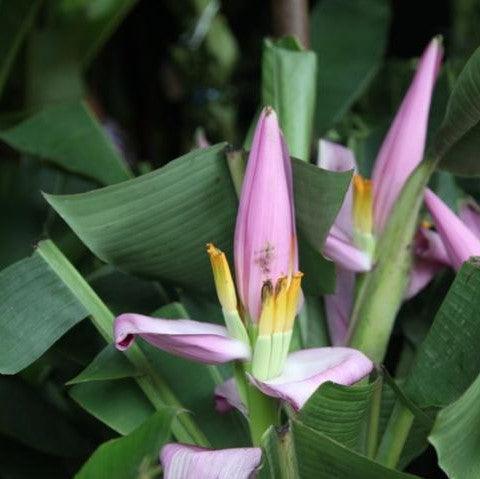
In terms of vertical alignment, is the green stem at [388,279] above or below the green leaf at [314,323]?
above

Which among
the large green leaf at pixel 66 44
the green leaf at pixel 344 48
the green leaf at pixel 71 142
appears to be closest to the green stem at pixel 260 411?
the green leaf at pixel 71 142

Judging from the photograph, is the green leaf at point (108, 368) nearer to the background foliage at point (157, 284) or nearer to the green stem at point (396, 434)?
the background foliage at point (157, 284)

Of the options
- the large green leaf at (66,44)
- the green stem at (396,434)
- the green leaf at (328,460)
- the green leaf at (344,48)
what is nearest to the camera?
the green leaf at (328,460)

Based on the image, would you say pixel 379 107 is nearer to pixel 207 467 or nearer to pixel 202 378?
pixel 202 378

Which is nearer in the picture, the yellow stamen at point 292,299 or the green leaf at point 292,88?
the yellow stamen at point 292,299

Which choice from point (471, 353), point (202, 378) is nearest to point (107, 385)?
point (202, 378)

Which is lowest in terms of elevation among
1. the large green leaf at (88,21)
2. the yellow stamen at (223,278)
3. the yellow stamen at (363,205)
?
the yellow stamen at (363,205)

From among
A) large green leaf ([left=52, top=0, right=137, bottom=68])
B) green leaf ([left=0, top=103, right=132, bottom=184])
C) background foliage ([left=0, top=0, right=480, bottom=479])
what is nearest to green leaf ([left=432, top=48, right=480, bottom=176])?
background foliage ([left=0, top=0, right=480, bottom=479])

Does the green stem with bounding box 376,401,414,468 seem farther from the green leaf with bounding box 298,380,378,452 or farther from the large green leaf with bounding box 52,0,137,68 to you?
the large green leaf with bounding box 52,0,137,68
